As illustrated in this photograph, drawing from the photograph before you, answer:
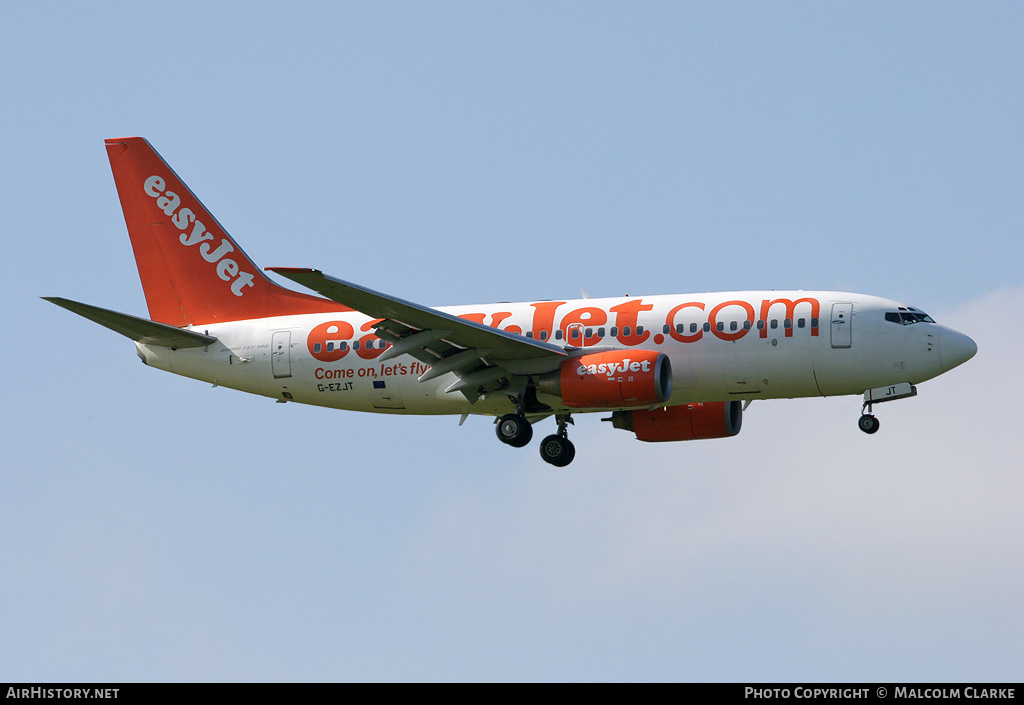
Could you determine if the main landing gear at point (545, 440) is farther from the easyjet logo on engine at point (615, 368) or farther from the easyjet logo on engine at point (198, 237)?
Answer: the easyjet logo on engine at point (198, 237)

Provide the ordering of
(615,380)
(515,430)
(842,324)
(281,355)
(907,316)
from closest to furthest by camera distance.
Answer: (615,380) → (842,324) → (907,316) → (515,430) → (281,355)

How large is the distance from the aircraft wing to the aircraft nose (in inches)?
414

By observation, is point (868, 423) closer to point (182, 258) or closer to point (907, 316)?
point (907, 316)

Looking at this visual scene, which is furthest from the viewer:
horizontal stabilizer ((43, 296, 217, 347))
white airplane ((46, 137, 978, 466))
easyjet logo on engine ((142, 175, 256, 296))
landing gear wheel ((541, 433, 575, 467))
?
easyjet logo on engine ((142, 175, 256, 296))

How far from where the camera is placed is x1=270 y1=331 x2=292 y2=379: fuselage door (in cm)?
4528

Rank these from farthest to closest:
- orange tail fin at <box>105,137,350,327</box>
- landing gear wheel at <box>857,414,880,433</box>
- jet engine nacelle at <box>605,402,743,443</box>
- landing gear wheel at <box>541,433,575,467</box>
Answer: orange tail fin at <box>105,137,350,327</box> → jet engine nacelle at <box>605,402,743,443</box> → landing gear wheel at <box>541,433,575,467</box> → landing gear wheel at <box>857,414,880,433</box>

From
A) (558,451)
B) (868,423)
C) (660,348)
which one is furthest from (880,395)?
(558,451)

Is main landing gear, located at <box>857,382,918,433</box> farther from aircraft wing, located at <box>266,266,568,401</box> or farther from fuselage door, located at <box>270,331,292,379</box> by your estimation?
fuselage door, located at <box>270,331,292,379</box>

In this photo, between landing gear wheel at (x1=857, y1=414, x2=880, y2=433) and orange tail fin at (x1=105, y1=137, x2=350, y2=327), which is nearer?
landing gear wheel at (x1=857, y1=414, x2=880, y2=433)

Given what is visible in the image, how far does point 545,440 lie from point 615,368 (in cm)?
516

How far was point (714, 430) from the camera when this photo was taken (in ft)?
149

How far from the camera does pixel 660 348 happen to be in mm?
41688

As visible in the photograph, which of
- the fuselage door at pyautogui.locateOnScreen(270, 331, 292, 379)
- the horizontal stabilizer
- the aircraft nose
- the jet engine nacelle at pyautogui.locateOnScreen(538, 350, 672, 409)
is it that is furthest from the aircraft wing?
the aircraft nose
